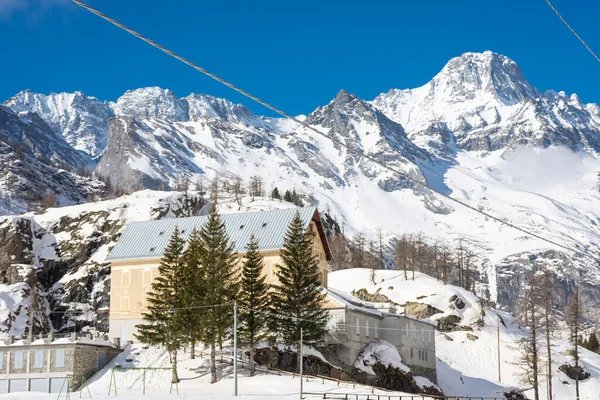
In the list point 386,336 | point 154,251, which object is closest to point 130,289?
point 154,251

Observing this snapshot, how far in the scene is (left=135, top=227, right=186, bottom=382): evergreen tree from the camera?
74.8 meters

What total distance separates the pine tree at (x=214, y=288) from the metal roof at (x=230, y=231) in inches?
440

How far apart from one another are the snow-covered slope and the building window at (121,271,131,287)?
4082 centimetres

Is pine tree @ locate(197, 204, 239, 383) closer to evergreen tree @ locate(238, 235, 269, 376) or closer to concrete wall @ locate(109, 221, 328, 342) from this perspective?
evergreen tree @ locate(238, 235, 269, 376)

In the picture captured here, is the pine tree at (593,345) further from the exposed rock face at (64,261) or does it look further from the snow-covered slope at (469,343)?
the exposed rock face at (64,261)

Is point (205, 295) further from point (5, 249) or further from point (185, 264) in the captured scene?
point (5, 249)

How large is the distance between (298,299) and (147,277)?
77.7 feet

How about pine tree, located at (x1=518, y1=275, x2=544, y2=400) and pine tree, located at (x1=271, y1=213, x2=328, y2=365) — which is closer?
pine tree, located at (x1=271, y1=213, x2=328, y2=365)

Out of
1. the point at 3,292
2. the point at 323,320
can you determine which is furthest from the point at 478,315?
the point at 3,292

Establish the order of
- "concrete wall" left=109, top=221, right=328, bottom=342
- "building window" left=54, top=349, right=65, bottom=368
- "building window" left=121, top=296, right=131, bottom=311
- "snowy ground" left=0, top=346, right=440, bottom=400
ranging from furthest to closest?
"building window" left=121, top=296, right=131, bottom=311 → "concrete wall" left=109, top=221, right=328, bottom=342 → "building window" left=54, top=349, right=65, bottom=368 → "snowy ground" left=0, top=346, right=440, bottom=400

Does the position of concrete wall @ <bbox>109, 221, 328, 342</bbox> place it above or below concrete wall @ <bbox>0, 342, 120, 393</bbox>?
above

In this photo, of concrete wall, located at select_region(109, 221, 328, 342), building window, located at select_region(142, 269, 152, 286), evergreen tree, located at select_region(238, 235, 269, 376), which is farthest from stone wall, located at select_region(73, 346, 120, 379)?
evergreen tree, located at select_region(238, 235, 269, 376)

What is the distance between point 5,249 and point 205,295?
7403cm

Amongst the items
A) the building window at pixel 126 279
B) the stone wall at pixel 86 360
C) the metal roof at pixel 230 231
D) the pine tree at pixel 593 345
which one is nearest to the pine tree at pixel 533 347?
the metal roof at pixel 230 231
